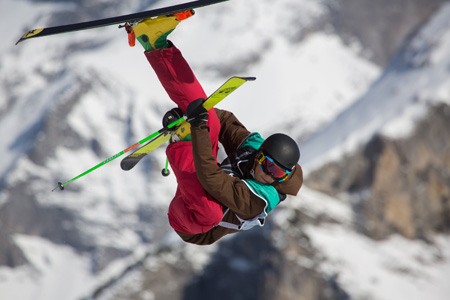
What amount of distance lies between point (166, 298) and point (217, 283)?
5.20m

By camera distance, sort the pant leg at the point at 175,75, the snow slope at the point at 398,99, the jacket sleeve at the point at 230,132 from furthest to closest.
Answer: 1. the snow slope at the point at 398,99
2. the jacket sleeve at the point at 230,132
3. the pant leg at the point at 175,75

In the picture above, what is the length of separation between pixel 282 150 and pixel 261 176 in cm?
55

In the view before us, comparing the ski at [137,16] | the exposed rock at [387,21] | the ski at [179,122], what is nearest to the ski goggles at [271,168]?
the ski at [179,122]

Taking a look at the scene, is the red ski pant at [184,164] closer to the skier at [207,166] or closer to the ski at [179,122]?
the skier at [207,166]

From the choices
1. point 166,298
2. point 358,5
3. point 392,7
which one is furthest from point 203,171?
point 358,5

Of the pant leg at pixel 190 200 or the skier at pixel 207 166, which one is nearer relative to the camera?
the skier at pixel 207 166

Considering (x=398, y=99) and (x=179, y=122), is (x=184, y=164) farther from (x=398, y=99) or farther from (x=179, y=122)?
(x=398, y=99)

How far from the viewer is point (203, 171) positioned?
802 centimetres

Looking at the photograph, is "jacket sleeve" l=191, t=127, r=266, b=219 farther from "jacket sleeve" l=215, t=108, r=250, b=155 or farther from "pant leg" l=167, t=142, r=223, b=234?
"jacket sleeve" l=215, t=108, r=250, b=155

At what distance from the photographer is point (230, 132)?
10.1 m

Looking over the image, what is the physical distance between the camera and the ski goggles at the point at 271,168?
27.9ft

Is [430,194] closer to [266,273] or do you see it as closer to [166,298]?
[266,273]

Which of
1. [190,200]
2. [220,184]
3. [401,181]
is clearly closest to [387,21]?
[401,181]

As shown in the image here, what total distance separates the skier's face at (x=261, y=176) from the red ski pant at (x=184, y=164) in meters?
0.71
